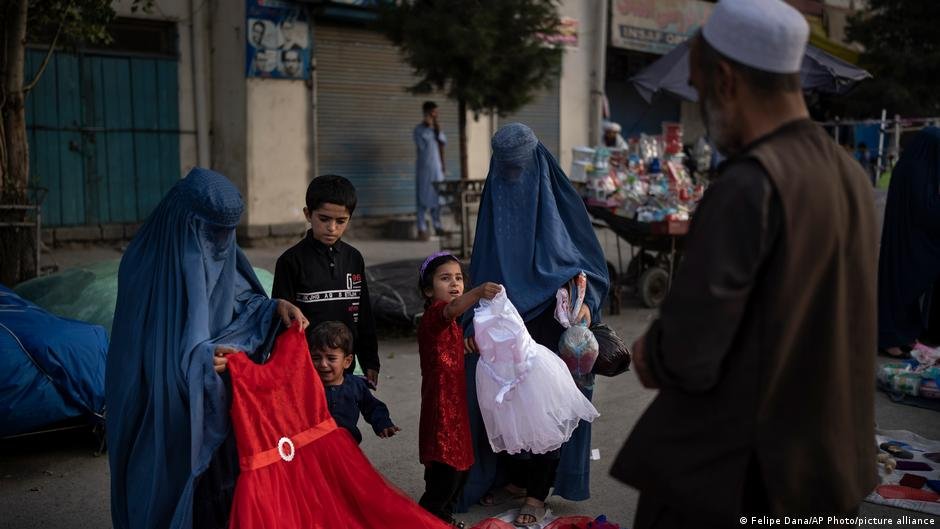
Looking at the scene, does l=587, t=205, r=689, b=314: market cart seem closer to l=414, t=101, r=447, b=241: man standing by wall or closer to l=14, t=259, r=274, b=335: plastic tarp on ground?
l=14, t=259, r=274, b=335: plastic tarp on ground

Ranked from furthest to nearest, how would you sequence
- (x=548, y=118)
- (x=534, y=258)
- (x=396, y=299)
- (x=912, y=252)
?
(x=548, y=118)
(x=396, y=299)
(x=912, y=252)
(x=534, y=258)

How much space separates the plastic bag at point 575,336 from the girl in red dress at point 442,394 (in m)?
0.44

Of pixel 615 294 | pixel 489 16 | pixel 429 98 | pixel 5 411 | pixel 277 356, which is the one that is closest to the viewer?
pixel 277 356

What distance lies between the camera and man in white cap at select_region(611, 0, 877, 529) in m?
1.78

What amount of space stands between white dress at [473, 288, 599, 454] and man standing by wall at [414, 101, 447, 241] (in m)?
9.12

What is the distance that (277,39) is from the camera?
11594 millimetres

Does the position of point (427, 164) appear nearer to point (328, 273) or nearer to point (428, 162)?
point (428, 162)

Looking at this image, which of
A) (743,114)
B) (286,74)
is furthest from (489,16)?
(743,114)

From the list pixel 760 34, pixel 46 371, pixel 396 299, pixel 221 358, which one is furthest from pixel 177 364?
pixel 396 299

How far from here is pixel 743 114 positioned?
1.92 meters

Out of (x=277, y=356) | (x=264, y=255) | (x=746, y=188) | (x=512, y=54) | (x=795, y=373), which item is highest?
(x=512, y=54)

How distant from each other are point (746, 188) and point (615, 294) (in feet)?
22.4

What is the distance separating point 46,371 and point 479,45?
6.81 m

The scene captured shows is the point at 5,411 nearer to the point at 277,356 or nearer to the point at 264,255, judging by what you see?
the point at 277,356
